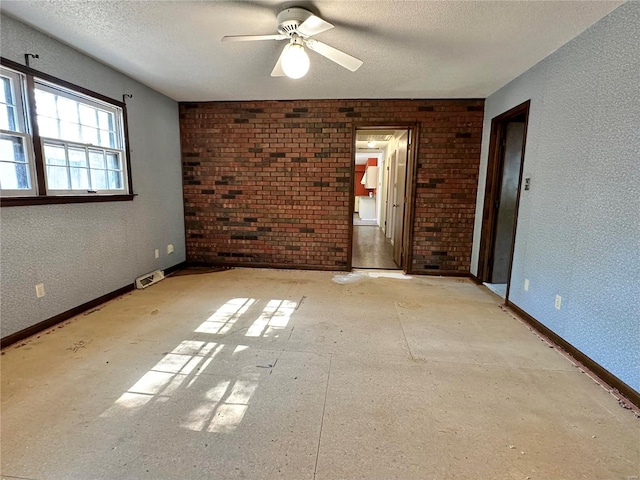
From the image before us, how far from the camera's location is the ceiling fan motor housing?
1.98 m

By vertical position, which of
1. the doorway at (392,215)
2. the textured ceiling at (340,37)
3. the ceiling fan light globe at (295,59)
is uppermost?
the textured ceiling at (340,37)

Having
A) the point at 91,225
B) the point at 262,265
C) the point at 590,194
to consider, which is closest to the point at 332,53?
the point at 590,194

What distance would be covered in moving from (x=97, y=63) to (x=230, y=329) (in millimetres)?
2919

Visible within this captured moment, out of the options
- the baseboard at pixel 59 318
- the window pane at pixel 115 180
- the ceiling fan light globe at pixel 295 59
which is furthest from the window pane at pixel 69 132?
the ceiling fan light globe at pixel 295 59

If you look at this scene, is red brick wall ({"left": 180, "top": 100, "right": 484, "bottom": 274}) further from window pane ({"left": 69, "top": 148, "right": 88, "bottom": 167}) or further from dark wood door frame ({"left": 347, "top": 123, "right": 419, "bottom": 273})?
window pane ({"left": 69, "top": 148, "right": 88, "bottom": 167})

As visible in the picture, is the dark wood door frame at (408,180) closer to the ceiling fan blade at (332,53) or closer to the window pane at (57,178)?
the ceiling fan blade at (332,53)

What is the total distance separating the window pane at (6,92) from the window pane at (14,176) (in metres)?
0.47

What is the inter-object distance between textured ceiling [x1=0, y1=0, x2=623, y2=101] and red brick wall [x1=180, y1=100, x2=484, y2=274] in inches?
23.8

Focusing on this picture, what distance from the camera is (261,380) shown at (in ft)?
6.18

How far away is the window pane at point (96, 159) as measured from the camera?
2.97 m

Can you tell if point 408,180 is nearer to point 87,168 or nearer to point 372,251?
point 372,251

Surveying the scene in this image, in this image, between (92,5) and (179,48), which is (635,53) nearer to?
(179,48)

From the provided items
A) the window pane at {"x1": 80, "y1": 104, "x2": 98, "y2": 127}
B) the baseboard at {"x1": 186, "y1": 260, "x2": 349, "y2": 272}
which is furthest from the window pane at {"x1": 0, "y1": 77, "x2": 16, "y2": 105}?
the baseboard at {"x1": 186, "y1": 260, "x2": 349, "y2": 272}

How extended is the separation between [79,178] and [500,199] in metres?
4.68
